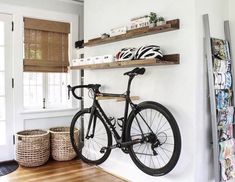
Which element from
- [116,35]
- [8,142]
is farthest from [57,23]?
[8,142]

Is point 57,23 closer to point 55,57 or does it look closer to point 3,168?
point 55,57

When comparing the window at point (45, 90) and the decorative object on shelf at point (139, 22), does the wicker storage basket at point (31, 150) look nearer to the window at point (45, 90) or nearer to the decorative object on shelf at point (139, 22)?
the window at point (45, 90)

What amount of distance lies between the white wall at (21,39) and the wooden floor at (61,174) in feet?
2.40

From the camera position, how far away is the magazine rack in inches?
97.1

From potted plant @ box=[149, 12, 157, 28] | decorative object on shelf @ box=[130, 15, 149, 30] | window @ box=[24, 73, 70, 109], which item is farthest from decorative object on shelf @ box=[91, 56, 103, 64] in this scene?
window @ box=[24, 73, 70, 109]

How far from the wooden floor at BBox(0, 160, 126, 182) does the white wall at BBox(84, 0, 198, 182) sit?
18cm

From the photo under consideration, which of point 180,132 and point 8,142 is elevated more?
point 180,132

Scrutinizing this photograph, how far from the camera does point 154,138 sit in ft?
8.87

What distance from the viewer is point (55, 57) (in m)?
4.22

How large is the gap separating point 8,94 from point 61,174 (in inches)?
56.5

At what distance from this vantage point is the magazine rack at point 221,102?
2467 millimetres

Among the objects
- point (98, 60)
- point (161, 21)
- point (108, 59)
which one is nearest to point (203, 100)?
point (161, 21)

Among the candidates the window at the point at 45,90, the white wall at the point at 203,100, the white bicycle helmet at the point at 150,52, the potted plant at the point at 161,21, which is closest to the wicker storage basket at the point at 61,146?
the window at the point at 45,90

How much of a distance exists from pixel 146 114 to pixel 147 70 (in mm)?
499
